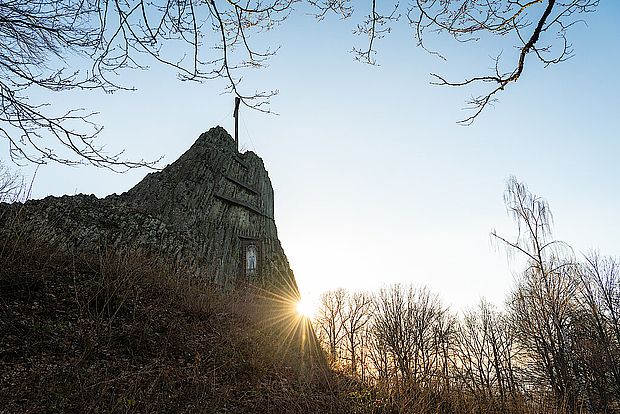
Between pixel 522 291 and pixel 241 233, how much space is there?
12.4 meters

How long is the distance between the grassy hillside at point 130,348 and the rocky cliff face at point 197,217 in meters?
2.29

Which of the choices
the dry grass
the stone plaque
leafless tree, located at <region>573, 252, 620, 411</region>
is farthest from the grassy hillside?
leafless tree, located at <region>573, 252, 620, 411</region>

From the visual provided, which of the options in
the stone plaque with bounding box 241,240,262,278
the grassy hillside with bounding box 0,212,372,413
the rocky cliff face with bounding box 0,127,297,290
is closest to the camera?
the grassy hillside with bounding box 0,212,372,413

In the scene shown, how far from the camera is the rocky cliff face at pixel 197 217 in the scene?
10.8m

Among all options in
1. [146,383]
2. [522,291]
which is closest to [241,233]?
[146,383]

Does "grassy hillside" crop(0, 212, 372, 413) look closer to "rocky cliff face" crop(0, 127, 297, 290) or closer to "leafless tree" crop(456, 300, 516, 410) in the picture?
"rocky cliff face" crop(0, 127, 297, 290)

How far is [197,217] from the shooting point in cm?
1270

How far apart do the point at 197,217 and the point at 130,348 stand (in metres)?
7.14

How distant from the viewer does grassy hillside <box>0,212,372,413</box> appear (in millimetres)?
4699

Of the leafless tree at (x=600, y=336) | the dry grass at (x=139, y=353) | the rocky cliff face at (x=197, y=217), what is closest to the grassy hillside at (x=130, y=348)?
the dry grass at (x=139, y=353)

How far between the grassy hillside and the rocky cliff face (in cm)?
229

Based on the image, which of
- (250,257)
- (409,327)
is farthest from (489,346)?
(250,257)

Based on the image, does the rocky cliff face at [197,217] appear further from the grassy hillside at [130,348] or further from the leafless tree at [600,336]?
the leafless tree at [600,336]

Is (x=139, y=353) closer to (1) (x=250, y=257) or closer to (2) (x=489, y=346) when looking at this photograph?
(1) (x=250, y=257)
